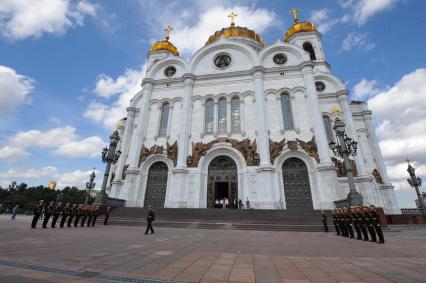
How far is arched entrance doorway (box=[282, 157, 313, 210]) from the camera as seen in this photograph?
1845 centimetres

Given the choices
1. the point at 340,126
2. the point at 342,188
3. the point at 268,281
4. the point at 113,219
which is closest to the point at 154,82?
the point at 113,219

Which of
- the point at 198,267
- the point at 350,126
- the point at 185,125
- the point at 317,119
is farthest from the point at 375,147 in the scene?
the point at 198,267

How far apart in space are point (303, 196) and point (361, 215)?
10.1 meters

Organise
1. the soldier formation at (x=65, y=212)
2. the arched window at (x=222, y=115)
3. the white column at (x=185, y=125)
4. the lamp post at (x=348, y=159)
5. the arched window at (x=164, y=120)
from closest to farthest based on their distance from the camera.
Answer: the soldier formation at (x=65, y=212), the lamp post at (x=348, y=159), the white column at (x=185, y=125), the arched window at (x=222, y=115), the arched window at (x=164, y=120)

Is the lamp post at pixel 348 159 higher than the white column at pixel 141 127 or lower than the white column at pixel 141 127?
lower

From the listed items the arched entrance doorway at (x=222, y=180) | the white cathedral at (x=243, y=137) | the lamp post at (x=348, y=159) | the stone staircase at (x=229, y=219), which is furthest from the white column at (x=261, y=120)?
the lamp post at (x=348, y=159)

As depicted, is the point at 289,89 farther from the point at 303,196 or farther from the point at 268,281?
the point at 268,281

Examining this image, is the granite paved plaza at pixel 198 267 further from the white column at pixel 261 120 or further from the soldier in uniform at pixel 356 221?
the white column at pixel 261 120

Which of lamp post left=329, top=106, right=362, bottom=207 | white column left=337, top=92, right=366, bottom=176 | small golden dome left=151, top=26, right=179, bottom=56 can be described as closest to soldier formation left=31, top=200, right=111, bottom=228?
lamp post left=329, top=106, right=362, bottom=207

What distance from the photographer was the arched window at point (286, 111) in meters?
21.2

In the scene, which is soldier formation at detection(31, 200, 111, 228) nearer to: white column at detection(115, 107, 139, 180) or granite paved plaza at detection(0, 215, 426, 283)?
granite paved plaza at detection(0, 215, 426, 283)

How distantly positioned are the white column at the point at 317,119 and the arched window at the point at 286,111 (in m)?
1.90

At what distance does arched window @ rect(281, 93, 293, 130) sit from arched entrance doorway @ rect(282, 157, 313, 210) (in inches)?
134

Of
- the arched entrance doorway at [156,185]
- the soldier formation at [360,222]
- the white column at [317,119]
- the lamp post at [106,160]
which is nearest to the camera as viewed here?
the soldier formation at [360,222]
